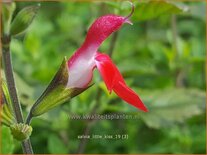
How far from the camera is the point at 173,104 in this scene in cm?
194

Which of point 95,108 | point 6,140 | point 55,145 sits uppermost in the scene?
point 6,140

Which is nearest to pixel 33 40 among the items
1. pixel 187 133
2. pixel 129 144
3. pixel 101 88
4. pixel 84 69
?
pixel 101 88

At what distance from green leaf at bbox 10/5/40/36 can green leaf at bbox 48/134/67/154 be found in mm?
741

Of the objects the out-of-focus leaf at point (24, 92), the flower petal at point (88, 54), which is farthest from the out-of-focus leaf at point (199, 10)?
the flower petal at point (88, 54)

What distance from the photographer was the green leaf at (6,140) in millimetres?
1255

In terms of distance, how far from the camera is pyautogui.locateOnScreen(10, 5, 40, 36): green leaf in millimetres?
1085

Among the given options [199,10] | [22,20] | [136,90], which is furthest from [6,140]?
[199,10]

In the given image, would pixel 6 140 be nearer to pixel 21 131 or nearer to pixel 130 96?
pixel 21 131

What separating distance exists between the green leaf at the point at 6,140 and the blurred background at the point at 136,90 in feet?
0.74

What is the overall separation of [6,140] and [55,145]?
0.53m

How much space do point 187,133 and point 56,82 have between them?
1.03 metres

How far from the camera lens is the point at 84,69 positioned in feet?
3.65

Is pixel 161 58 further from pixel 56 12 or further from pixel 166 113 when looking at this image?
pixel 56 12

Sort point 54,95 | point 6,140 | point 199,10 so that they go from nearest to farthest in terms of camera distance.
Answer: point 54,95 < point 6,140 < point 199,10
